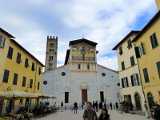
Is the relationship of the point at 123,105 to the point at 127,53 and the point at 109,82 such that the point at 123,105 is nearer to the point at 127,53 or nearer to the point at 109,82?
the point at 127,53

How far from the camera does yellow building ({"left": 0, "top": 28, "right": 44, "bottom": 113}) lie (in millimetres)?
16453

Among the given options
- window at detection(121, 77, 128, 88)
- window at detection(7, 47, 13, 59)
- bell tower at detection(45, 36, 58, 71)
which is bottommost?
window at detection(121, 77, 128, 88)

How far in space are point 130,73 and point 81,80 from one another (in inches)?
602

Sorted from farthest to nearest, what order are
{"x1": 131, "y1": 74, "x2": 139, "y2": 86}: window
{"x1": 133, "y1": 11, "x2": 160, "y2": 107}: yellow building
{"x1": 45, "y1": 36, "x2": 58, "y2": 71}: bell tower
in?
1. {"x1": 45, "y1": 36, "x2": 58, "y2": 71}: bell tower
2. {"x1": 131, "y1": 74, "x2": 139, "y2": 86}: window
3. {"x1": 133, "y1": 11, "x2": 160, "y2": 107}: yellow building

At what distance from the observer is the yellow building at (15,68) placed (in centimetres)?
1645

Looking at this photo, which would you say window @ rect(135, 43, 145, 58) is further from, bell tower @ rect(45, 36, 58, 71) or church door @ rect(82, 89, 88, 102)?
bell tower @ rect(45, 36, 58, 71)

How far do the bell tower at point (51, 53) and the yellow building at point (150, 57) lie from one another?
140 feet

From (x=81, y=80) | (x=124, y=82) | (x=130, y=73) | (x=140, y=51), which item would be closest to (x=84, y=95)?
(x=81, y=80)

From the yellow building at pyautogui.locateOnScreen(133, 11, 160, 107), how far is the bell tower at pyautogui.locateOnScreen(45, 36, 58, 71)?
42667 mm

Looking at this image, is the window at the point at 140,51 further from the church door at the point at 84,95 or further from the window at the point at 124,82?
the church door at the point at 84,95

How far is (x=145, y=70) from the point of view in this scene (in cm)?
1811

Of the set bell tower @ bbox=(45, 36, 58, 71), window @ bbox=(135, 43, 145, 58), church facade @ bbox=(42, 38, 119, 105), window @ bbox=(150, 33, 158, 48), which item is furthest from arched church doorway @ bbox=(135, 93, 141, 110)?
bell tower @ bbox=(45, 36, 58, 71)

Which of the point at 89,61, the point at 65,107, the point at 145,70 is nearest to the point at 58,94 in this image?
the point at 65,107

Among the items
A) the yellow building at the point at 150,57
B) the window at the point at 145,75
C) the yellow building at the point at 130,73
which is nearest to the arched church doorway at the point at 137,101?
the yellow building at the point at 130,73
